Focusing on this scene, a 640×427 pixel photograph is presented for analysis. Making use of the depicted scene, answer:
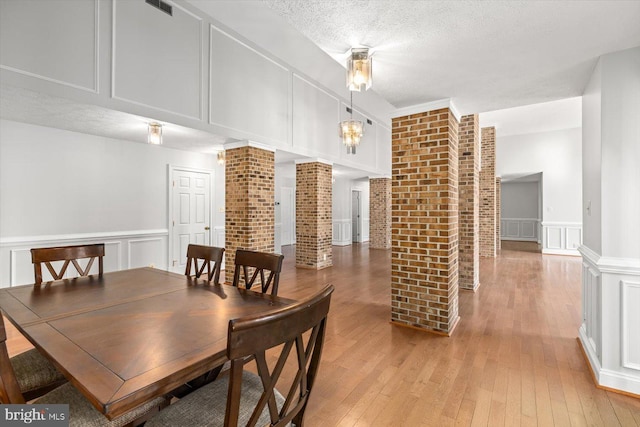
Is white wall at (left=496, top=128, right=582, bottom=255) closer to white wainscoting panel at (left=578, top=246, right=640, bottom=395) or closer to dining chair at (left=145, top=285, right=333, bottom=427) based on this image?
white wainscoting panel at (left=578, top=246, right=640, bottom=395)

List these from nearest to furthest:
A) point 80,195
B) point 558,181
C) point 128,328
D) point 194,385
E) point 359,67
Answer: point 128,328 < point 194,385 < point 359,67 < point 80,195 < point 558,181

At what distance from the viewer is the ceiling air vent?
3.43 meters

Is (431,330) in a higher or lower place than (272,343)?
lower

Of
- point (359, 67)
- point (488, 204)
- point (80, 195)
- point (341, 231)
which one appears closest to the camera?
point (359, 67)

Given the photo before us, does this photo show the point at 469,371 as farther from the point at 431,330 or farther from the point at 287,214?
the point at 287,214


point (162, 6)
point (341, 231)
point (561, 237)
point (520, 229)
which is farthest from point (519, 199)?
point (162, 6)

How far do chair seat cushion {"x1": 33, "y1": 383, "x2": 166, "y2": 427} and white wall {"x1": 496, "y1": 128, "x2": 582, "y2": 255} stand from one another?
10159mm

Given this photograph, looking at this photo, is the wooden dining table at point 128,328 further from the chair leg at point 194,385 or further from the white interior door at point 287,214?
the white interior door at point 287,214

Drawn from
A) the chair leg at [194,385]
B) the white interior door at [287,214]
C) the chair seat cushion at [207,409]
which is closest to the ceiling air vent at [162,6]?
the chair leg at [194,385]

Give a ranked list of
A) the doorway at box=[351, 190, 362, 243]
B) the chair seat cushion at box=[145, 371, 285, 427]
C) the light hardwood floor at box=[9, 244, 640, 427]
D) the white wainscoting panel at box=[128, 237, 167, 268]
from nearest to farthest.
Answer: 1. the chair seat cushion at box=[145, 371, 285, 427]
2. the light hardwood floor at box=[9, 244, 640, 427]
3. the white wainscoting panel at box=[128, 237, 167, 268]
4. the doorway at box=[351, 190, 362, 243]

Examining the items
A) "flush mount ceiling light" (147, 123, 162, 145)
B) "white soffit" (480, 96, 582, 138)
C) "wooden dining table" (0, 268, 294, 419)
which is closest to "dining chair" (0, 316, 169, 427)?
"wooden dining table" (0, 268, 294, 419)

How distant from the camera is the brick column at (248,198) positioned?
4.64m

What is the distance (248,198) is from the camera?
4.62 m

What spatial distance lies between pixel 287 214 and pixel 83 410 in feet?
30.0
